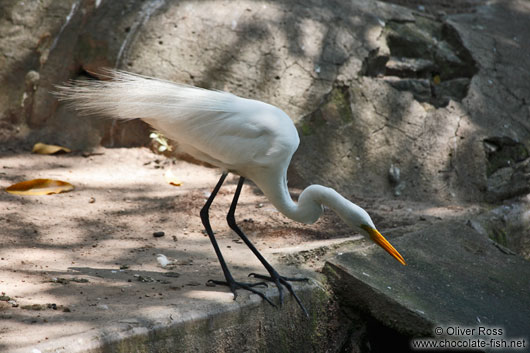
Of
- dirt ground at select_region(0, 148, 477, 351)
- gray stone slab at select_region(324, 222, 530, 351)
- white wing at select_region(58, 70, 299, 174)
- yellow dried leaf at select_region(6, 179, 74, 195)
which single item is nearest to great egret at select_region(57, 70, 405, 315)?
white wing at select_region(58, 70, 299, 174)

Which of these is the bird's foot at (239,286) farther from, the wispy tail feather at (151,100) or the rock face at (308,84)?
the rock face at (308,84)

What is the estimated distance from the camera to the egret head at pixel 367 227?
3.26 meters

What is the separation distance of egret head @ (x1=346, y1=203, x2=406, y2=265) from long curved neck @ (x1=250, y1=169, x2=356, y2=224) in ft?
0.12

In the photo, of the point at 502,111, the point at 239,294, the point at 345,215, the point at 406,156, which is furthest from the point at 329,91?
the point at 239,294

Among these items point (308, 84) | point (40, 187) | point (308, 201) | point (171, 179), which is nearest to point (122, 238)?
point (40, 187)

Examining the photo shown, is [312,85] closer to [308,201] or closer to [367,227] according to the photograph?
[308,201]

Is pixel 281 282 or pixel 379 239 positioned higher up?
pixel 379 239

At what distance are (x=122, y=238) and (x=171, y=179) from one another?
132 cm

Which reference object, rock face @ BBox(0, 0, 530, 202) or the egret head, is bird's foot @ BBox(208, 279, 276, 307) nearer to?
the egret head

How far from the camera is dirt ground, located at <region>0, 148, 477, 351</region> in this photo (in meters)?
2.69

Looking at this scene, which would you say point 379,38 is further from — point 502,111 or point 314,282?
point 314,282

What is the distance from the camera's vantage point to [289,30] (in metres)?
5.91

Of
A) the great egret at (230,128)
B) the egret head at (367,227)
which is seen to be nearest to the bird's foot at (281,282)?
the great egret at (230,128)

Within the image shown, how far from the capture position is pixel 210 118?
3.45 metres
